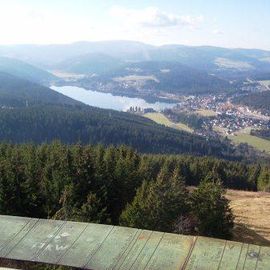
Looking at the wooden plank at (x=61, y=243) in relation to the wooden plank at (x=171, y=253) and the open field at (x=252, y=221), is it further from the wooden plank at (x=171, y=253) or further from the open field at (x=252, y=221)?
the open field at (x=252, y=221)

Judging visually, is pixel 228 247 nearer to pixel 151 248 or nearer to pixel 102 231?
pixel 151 248

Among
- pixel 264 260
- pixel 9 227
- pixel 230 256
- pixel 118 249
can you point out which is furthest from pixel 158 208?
pixel 264 260

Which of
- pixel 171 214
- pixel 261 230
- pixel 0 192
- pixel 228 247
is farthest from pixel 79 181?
pixel 228 247

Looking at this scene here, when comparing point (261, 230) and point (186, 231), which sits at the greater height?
point (186, 231)

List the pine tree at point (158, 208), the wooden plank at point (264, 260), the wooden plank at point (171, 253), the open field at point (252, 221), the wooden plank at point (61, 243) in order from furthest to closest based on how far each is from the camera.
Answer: the open field at point (252, 221) → the pine tree at point (158, 208) → the wooden plank at point (61, 243) → the wooden plank at point (171, 253) → the wooden plank at point (264, 260)

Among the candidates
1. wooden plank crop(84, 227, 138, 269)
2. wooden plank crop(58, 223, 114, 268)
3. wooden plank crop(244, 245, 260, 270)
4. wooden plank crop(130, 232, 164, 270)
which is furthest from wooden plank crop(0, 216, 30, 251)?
wooden plank crop(244, 245, 260, 270)

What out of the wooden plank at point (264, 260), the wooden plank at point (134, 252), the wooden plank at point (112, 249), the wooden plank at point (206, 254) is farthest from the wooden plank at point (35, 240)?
the wooden plank at point (264, 260)
